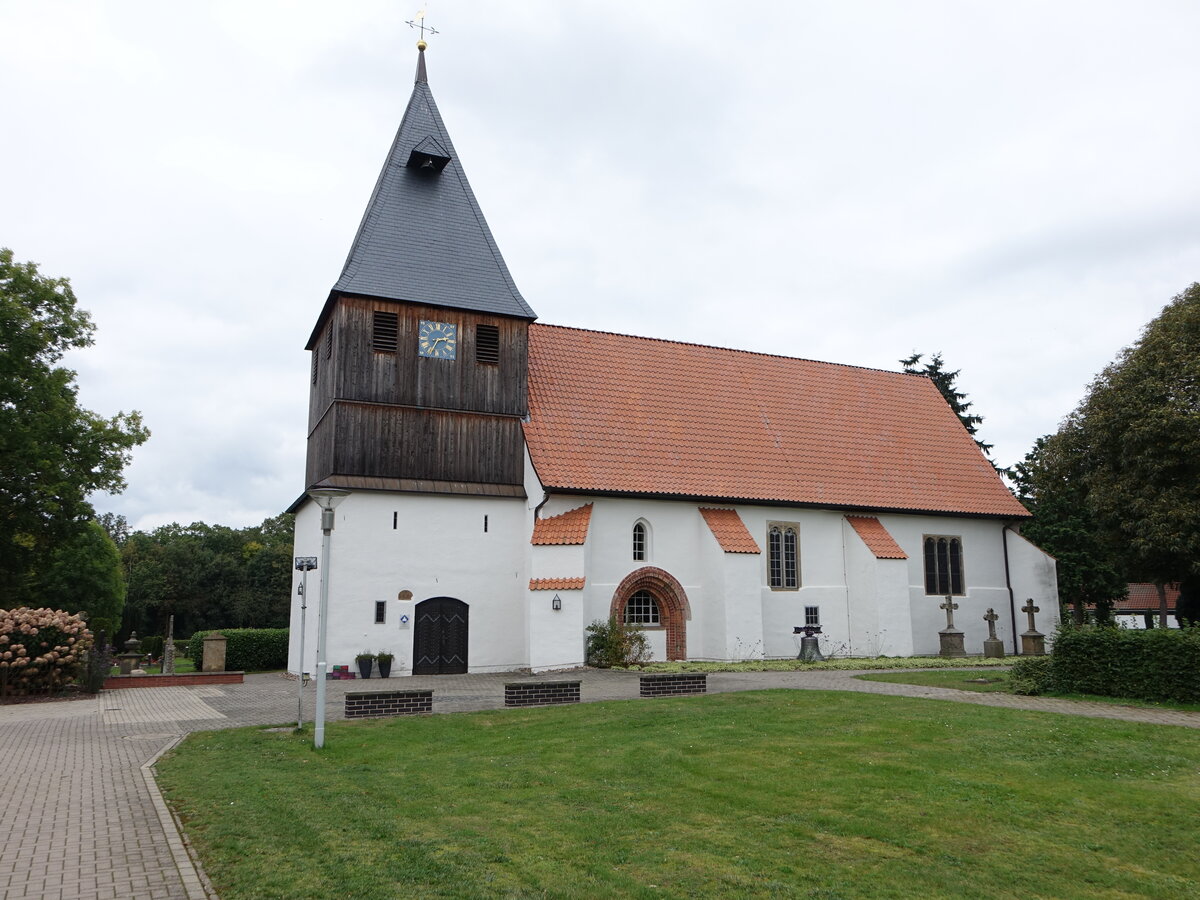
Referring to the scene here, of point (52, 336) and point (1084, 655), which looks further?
point (52, 336)

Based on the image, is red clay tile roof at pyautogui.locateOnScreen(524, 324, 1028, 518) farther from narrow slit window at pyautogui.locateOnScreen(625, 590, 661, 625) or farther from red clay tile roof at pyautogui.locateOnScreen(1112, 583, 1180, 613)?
red clay tile roof at pyautogui.locateOnScreen(1112, 583, 1180, 613)

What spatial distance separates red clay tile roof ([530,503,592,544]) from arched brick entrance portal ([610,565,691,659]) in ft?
7.05

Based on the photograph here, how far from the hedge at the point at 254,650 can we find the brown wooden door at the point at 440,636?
1120cm

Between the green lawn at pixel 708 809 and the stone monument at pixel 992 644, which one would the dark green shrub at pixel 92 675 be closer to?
the green lawn at pixel 708 809

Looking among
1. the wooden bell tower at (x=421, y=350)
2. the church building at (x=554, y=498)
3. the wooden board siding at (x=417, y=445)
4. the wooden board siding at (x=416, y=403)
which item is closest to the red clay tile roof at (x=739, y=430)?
the church building at (x=554, y=498)

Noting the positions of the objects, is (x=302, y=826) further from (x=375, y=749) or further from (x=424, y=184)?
(x=424, y=184)

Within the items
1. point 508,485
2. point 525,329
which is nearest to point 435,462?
point 508,485

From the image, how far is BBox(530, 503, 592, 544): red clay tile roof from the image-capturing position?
76.6 feet

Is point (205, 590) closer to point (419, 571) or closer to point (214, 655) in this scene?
point (214, 655)

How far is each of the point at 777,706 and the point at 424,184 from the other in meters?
19.2

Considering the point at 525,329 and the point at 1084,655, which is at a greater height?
the point at 525,329

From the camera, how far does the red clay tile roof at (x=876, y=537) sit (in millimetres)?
27156

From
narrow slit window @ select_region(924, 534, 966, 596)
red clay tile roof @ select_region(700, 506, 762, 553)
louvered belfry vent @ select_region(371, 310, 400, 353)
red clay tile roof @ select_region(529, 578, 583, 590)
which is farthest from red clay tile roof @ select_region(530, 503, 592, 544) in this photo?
narrow slit window @ select_region(924, 534, 966, 596)

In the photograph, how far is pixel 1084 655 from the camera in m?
15.8
